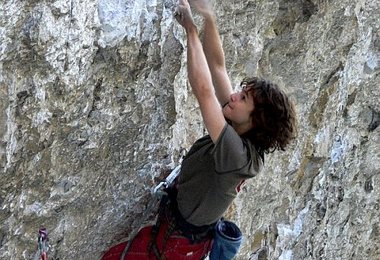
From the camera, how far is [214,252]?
3504mm

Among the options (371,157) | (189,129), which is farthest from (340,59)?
(189,129)

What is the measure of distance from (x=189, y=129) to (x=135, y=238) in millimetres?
905

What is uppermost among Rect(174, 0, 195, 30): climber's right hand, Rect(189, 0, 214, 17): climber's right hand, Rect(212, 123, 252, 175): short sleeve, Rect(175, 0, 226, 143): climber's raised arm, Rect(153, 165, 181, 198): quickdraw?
Rect(174, 0, 195, 30): climber's right hand

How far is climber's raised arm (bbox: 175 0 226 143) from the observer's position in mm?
2977

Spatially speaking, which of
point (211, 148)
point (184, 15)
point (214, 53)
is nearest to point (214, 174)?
point (211, 148)

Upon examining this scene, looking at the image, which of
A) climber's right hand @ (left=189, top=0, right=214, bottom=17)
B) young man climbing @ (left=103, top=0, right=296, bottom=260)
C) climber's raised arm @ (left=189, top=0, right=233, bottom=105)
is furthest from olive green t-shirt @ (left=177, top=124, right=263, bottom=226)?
climber's right hand @ (left=189, top=0, right=214, bottom=17)

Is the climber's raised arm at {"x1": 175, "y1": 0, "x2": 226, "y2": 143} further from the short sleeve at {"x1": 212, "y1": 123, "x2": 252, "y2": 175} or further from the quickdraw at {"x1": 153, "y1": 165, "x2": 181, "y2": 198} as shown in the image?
the quickdraw at {"x1": 153, "y1": 165, "x2": 181, "y2": 198}

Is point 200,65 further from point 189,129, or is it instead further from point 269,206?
point 269,206

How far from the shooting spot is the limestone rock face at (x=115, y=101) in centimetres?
301

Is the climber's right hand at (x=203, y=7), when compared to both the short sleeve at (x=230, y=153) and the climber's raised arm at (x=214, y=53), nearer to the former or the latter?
the climber's raised arm at (x=214, y=53)

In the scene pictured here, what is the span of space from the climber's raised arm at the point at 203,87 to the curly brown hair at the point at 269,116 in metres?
0.17

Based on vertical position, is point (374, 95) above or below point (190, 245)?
below

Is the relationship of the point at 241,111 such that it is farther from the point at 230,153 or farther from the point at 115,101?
the point at 115,101

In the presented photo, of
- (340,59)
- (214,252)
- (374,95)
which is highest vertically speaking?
(214,252)
